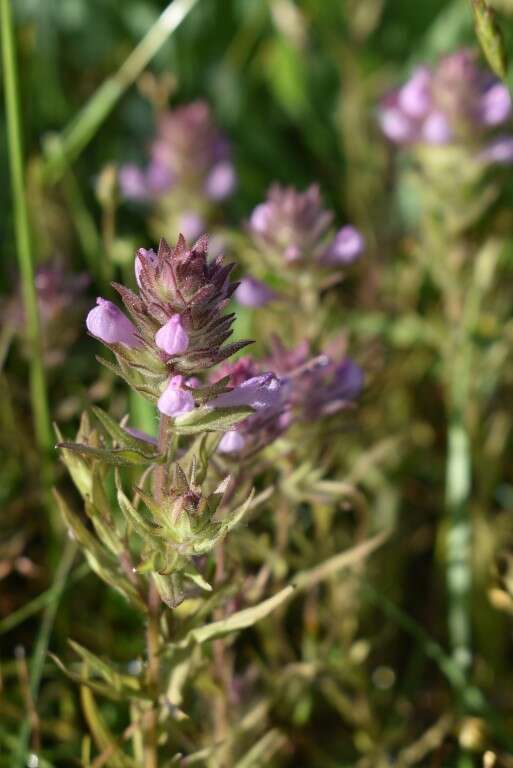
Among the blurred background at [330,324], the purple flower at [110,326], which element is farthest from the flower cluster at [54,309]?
the purple flower at [110,326]

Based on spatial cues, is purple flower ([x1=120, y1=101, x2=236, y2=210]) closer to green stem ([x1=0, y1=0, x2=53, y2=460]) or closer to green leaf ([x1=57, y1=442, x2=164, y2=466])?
green stem ([x1=0, y1=0, x2=53, y2=460])

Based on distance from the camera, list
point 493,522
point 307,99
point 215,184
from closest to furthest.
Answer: point 493,522 < point 215,184 < point 307,99

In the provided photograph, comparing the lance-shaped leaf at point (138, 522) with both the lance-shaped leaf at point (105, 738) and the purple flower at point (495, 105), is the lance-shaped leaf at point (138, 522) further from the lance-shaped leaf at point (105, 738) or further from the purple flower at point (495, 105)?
the purple flower at point (495, 105)

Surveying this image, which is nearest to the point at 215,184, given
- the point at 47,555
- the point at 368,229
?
the point at 368,229

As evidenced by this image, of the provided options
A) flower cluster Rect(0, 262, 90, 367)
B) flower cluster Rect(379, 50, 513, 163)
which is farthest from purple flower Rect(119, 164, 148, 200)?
flower cluster Rect(379, 50, 513, 163)

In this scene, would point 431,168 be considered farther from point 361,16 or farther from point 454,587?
point 454,587
